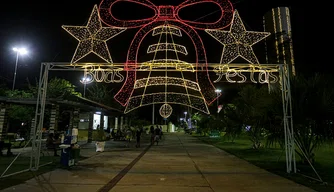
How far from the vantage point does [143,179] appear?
7.77 meters

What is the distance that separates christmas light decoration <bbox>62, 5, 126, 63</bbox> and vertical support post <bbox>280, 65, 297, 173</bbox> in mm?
6330

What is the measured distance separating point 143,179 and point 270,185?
3.66 metres

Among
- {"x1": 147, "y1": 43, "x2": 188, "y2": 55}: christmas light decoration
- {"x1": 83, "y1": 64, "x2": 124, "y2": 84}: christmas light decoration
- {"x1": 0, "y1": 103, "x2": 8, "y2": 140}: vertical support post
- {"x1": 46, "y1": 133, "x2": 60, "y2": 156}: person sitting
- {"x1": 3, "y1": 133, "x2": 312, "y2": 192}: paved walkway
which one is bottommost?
{"x1": 3, "y1": 133, "x2": 312, "y2": 192}: paved walkway

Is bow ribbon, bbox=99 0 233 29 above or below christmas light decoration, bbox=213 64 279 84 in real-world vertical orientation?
above

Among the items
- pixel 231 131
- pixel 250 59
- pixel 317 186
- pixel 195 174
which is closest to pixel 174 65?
pixel 250 59

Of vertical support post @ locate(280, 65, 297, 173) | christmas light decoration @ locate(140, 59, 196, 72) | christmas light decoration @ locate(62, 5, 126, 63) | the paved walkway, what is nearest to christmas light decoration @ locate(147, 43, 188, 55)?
christmas light decoration @ locate(140, 59, 196, 72)

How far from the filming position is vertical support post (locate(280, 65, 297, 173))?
29.8ft

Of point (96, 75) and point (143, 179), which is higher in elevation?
point (96, 75)

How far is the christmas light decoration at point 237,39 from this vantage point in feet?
31.7

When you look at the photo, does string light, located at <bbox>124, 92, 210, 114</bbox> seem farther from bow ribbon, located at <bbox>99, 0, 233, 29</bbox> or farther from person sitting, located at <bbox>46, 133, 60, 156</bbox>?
bow ribbon, located at <bbox>99, 0, 233, 29</bbox>

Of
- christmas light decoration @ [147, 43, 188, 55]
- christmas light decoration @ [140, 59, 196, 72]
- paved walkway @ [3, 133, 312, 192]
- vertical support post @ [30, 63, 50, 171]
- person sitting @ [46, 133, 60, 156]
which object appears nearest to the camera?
paved walkway @ [3, 133, 312, 192]

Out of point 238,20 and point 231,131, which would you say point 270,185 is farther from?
point 231,131

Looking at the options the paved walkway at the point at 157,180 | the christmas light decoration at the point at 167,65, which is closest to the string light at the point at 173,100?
the christmas light decoration at the point at 167,65

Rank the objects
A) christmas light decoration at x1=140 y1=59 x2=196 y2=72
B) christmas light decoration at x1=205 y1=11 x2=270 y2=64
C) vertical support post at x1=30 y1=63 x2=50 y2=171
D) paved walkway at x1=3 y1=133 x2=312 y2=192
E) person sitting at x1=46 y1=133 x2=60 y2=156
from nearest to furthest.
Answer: paved walkway at x1=3 y1=133 x2=312 y2=192
vertical support post at x1=30 y1=63 x2=50 y2=171
christmas light decoration at x1=205 y1=11 x2=270 y2=64
christmas light decoration at x1=140 y1=59 x2=196 y2=72
person sitting at x1=46 y1=133 x2=60 y2=156
